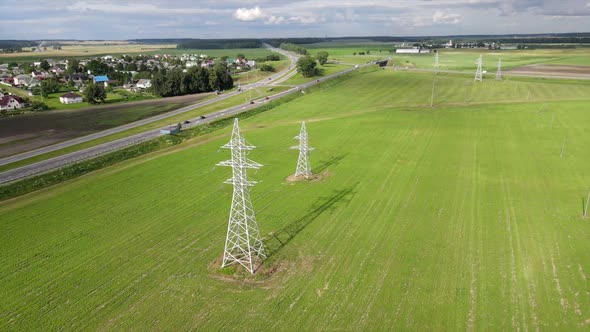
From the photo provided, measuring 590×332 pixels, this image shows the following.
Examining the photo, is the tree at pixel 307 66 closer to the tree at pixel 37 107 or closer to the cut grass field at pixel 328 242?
the tree at pixel 37 107

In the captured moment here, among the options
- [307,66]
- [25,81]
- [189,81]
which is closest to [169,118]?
[189,81]

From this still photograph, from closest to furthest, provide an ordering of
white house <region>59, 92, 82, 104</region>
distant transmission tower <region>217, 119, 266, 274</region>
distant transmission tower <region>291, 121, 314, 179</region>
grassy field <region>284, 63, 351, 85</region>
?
distant transmission tower <region>217, 119, 266, 274</region>
distant transmission tower <region>291, 121, 314, 179</region>
white house <region>59, 92, 82, 104</region>
grassy field <region>284, 63, 351, 85</region>

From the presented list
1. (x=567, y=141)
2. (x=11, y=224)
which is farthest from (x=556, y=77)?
(x=11, y=224)

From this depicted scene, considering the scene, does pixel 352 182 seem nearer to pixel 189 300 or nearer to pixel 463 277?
pixel 463 277

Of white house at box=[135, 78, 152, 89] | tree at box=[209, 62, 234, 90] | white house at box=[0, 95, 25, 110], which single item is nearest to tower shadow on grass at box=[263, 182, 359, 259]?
tree at box=[209, 62, 234, 90]

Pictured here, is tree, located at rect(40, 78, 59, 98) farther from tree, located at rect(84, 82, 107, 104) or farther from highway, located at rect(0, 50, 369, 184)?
highway, located at rect(0, 50, 369, 184)

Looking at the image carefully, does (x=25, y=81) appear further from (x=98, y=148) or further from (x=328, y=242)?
(x=328, y=242)
